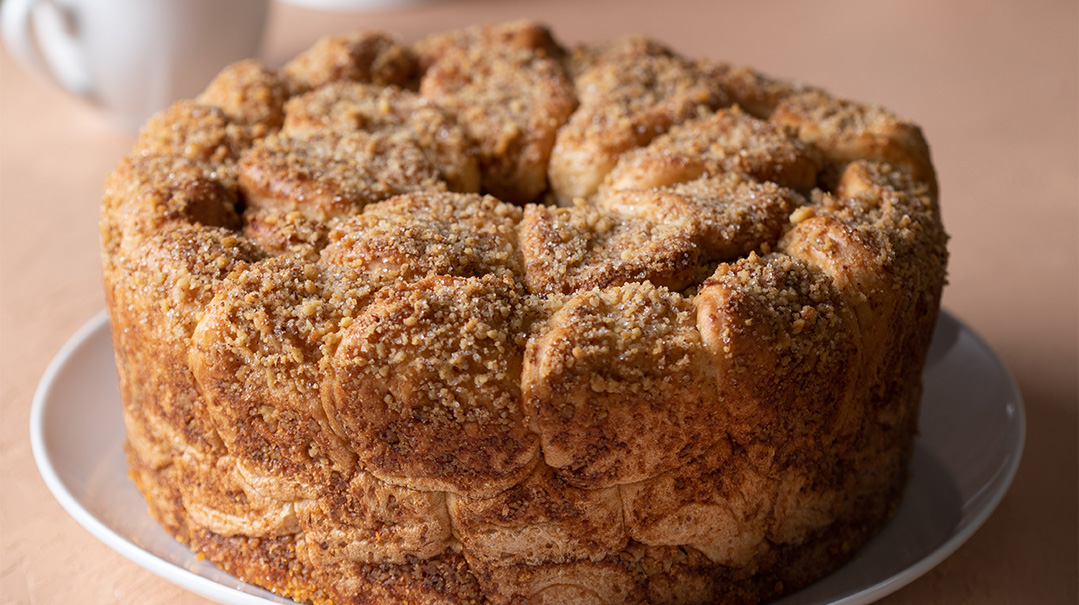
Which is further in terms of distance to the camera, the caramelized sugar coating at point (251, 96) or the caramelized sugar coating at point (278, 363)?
the caramelized sugar coating at point (251, 96)

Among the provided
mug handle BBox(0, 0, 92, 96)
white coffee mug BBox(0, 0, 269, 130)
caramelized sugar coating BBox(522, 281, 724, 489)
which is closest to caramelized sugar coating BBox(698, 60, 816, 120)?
caramelized sugar coating BBox(522, 281, 724, 489)

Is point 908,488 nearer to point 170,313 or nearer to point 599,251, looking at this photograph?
point 599,251

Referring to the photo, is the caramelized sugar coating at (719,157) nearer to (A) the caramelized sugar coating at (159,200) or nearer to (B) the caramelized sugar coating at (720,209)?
(B) the caramelized sugar coating at (720,209)

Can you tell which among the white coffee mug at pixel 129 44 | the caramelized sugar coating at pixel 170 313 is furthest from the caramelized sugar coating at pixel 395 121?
the white coffee mug at pixel 129 44

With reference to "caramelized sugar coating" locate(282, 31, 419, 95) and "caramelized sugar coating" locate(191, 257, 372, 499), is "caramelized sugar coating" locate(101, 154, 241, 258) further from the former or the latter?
"caramelized sugar coating" locate(282, 31, 419, 95)

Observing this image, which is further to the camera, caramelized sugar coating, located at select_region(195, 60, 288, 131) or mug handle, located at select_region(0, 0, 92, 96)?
mug handle, located at select_region(0, 0, 92, 96)

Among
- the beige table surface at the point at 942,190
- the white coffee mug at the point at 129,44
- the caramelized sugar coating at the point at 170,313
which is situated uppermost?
the caramelized sugar coating at the point at 170,313
